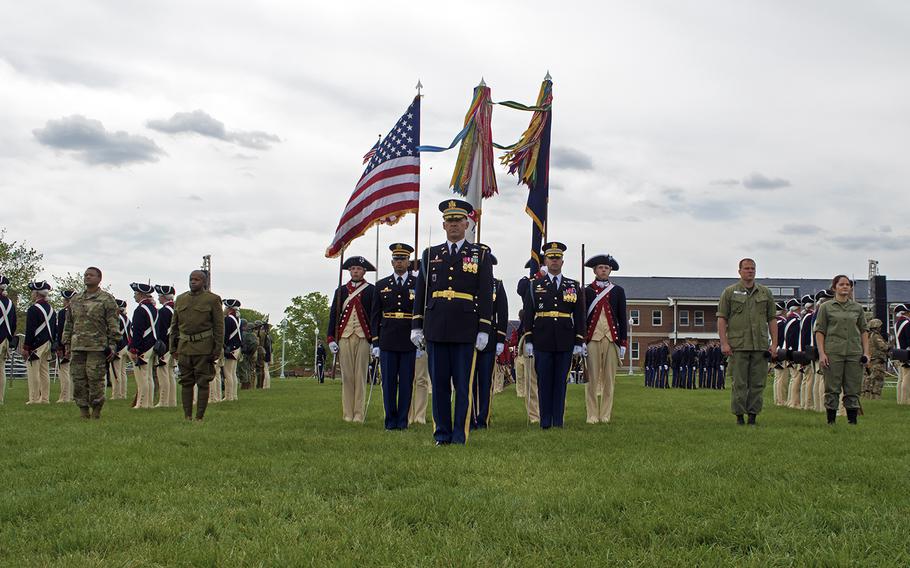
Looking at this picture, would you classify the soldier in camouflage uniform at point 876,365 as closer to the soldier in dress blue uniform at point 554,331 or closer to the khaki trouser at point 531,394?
the khaki trouser at point 531,394

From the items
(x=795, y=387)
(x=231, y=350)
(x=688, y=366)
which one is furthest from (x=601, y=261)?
(x=688, y=366)

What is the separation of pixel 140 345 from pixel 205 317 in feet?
14.4

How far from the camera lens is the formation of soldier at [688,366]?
32.6m

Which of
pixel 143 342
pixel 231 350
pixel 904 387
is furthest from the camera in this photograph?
pixel 231 350

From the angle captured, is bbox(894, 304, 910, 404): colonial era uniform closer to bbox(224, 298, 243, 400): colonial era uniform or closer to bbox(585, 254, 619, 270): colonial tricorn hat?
bbox(585, 254, 619, 270): colonial tricorn hat

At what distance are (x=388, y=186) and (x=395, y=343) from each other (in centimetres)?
239

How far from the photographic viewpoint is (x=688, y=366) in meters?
33.2

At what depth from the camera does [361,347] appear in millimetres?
11758

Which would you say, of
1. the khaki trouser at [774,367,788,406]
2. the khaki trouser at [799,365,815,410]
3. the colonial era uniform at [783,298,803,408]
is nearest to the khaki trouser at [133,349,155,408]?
the colonial era uniform at [783,298,803,408]

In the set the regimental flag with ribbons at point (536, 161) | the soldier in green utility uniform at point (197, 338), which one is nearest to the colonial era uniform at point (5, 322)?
the soldier in green utility uniform at point (197, 338)

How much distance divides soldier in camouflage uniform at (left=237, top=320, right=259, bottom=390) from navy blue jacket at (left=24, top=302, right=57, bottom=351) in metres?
7.74

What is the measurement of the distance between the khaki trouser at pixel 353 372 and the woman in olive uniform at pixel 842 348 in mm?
6174

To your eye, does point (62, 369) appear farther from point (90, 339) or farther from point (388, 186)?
point (388, 186)

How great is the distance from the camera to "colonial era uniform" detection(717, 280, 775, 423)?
11109 mm
